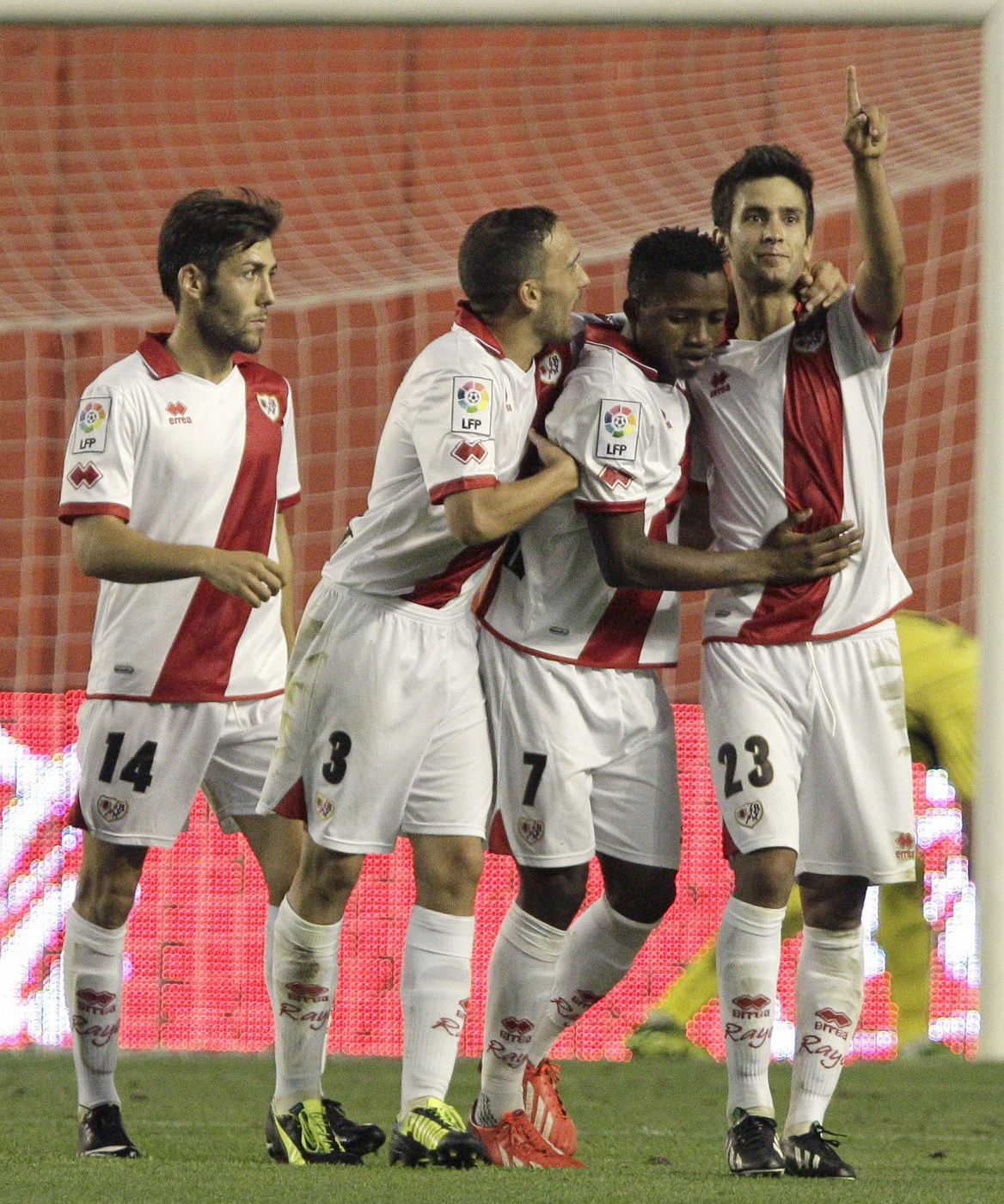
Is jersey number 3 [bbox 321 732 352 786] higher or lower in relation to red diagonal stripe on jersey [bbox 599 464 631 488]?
lower

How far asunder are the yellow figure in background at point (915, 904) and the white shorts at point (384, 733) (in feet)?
7.94

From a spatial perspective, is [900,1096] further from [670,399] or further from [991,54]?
[991,54]

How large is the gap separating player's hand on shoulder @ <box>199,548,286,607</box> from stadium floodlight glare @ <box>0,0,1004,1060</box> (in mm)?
3016

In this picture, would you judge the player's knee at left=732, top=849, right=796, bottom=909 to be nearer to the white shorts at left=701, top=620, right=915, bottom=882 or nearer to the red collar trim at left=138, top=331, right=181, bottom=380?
the white shorts at left=701, top=620, right=915, bottom=882

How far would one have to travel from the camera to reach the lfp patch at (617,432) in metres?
3.78

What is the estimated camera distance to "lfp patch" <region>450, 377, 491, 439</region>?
367 centimetres

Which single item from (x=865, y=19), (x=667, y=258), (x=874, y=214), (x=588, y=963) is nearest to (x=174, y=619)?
(x=588, y=963)

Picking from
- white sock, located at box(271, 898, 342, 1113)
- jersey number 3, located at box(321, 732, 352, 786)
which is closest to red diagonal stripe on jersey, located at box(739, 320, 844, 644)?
jersey number 3, located at box(321, 732, 352, 786)

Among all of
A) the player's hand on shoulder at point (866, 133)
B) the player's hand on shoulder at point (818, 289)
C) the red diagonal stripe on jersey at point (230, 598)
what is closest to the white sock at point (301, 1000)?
the red diagonal stripe on jersey at point (230, 598)

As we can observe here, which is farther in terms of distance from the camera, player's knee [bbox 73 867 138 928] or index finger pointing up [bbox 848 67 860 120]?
player's knee [bbox 73 867 138 928]

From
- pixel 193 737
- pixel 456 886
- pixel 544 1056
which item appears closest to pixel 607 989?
pixel 544 1056

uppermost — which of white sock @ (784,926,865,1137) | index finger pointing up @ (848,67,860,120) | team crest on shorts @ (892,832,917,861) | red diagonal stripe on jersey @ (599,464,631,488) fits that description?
index finger pointing up @ (848,67,860,120)

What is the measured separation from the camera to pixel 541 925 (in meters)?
3.90

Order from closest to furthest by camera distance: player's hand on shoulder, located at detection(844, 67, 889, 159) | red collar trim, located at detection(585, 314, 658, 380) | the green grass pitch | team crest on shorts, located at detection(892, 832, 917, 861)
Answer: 1. the green grass pitch
2. player's hand on shoulder, located at detection(844, 67, 889, 159)
3. team crest on shorts, located at detection(892, 832, 917, 861)
4. red collar trim, located at detection(585, 314, 658, 380)
